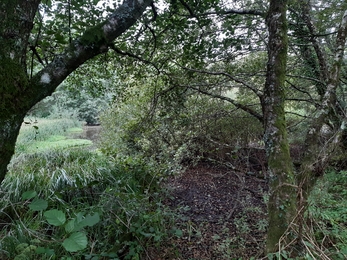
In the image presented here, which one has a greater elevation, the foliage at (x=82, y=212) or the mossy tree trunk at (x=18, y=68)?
the mossy tree trunk at (x=18, y=68)

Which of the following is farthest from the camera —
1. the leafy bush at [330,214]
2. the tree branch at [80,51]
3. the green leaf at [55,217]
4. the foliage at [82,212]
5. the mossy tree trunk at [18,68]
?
the leafy bush at [330,214]

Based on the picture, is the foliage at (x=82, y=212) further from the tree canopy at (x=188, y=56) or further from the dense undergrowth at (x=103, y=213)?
the tree canopy at (x=188, y=56)

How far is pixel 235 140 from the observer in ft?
18.2

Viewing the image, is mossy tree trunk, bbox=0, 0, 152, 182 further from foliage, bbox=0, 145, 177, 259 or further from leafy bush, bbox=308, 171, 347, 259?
leafy bush, bbox=308, 171, 347, 259

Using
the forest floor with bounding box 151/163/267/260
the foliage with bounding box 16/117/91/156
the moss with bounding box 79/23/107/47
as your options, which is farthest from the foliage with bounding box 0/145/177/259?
the foliage with bounding box 16/117/91/156

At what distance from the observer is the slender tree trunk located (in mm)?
1520

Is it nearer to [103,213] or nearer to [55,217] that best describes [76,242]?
[55,217]

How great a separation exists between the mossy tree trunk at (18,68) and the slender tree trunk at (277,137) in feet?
4.24

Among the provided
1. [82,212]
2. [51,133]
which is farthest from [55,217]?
[51,133]

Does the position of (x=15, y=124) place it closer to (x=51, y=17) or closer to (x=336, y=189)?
(x=51, y=17)

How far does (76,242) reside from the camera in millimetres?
1211

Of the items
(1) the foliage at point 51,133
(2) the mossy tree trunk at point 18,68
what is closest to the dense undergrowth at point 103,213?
(2) the mossy tree trunk at point 18,68

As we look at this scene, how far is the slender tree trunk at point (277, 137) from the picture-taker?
4.99 ft

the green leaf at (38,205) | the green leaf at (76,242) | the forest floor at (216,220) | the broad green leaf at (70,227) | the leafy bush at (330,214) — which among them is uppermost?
the green leaf at (38,205)
